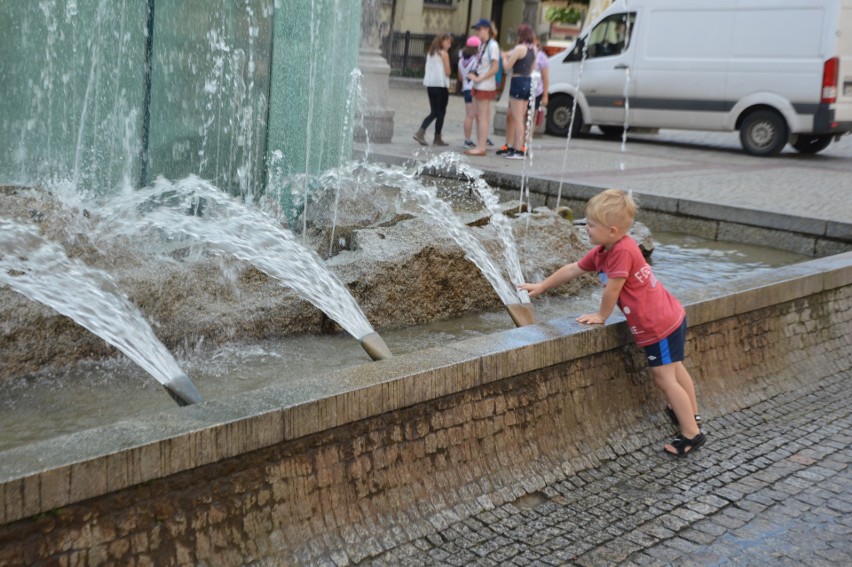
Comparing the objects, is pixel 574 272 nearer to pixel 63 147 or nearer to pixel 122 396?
pixel 122 396

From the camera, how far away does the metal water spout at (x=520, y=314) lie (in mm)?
5617

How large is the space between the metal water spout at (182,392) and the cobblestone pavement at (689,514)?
34.2 inches

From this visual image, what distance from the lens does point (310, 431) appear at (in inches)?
147

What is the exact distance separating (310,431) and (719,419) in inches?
115

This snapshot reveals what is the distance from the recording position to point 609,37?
20.0 metres

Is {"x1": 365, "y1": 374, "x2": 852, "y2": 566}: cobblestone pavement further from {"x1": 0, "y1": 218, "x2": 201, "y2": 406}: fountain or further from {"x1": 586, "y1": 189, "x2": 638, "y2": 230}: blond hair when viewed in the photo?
{"x1": 0, "y1": 218, "x2": 201, "y2": 406}: fountain

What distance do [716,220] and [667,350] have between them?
5273mm

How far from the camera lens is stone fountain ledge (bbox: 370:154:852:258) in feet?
30.9

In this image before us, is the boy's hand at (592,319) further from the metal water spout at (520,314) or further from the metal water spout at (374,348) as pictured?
the metal water spout at (374,348)

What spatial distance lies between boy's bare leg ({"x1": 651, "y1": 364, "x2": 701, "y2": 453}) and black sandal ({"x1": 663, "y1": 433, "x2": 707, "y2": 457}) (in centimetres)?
2

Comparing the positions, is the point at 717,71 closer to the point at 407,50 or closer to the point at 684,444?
the point at 684,444

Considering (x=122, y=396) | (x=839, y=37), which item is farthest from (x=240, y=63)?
(x=839, y=37)

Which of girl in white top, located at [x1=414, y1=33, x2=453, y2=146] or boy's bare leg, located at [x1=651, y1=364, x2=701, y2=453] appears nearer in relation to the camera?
boy's bare leg, located at [x1=651, y1=364, x2=701, y2=453]

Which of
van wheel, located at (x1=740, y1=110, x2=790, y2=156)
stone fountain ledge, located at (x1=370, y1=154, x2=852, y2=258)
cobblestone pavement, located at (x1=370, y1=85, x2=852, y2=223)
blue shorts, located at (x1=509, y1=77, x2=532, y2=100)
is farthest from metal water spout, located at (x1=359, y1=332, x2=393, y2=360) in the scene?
van wheel, located at (x1=740, y1=110, x2=790, y2=156)
